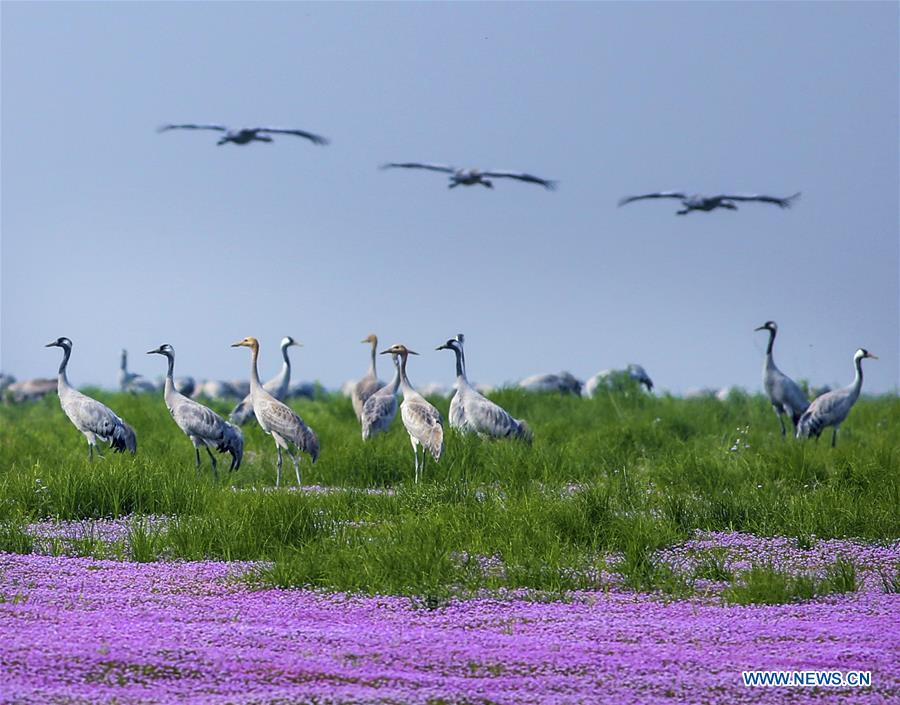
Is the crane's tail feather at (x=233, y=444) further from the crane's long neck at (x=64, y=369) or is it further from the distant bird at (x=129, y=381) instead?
the distant bird at (x=129, y=381)

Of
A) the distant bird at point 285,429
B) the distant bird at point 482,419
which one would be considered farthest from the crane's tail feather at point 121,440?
the distant bird at point 482,419

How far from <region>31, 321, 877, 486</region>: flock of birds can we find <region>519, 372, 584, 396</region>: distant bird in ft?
42.8

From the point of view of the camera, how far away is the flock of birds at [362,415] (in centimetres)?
1580

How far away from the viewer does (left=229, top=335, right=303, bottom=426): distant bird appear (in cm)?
2073

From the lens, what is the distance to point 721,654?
6.75 meters

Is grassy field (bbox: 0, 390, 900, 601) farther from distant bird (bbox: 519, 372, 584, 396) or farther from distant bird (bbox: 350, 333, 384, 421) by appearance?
distant bird (bbox: 519, 372, 584, 396)

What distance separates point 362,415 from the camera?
59.6 feet

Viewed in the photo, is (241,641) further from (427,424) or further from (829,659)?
(427,424)

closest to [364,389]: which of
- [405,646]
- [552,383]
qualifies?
[552,383]

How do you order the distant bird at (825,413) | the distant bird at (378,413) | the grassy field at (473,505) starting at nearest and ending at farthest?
the grassy field at (473,505), the distant bird at (378,413), the distant bird at (825,413)

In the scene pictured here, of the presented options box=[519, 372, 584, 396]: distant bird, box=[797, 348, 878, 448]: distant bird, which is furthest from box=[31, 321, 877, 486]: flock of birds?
box=[519, 372, 584, 396]: distant bird

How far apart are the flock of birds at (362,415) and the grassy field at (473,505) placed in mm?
315

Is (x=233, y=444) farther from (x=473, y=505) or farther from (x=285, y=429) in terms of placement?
(x=473, y=505)

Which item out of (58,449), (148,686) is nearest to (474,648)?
(148,686)
